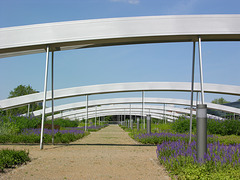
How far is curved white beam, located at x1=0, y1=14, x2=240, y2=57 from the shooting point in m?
9.04

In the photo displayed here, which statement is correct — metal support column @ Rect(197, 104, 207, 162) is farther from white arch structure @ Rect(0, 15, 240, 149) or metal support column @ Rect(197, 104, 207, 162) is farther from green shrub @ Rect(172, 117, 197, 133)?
green shrub @ Rect(172, 117, 197, 133)

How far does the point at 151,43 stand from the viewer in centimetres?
1045

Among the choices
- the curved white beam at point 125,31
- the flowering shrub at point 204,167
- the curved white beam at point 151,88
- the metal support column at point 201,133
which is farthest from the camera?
the curved white beam at point 151,88

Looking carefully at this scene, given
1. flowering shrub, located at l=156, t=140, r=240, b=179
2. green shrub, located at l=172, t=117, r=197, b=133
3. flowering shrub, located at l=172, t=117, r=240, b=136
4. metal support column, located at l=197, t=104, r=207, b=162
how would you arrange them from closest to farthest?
flowering shrub, located at l=156, t=140, r=240, b=179 < metal support column, located at l=197, t=104, r=207, b=162 < flowering shrub, located at l=172, t=117, r=240, b=136 < green shrub, located at l=172, t=117, r=197, b=133

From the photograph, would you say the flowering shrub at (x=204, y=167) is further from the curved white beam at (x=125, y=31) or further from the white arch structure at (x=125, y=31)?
the curved white beam at (x=125, y=31)

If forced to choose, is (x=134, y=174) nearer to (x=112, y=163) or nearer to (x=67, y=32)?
(x=112, y=163)

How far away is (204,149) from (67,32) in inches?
244

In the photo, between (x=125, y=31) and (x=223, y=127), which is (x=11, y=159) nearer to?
(x=125, y=31)

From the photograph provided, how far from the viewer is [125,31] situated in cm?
934

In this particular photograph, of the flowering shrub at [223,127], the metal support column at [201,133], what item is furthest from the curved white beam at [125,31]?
the flowering shrub at [223,127]

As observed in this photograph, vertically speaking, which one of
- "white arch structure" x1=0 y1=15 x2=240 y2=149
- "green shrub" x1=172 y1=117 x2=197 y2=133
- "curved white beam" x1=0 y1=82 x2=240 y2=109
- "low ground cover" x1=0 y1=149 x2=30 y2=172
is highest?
"white arch structure" x1=0 y1=15 x2=240 y2=149

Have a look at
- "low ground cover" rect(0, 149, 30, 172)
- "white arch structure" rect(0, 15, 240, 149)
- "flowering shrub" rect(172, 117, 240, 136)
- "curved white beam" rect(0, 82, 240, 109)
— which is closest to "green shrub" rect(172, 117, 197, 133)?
"flowering shrub" rect(172, 117, 240, 136)

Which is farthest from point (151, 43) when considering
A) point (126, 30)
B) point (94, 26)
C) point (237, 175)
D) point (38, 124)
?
point (38, 124)

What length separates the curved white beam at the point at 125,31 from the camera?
9.04m
